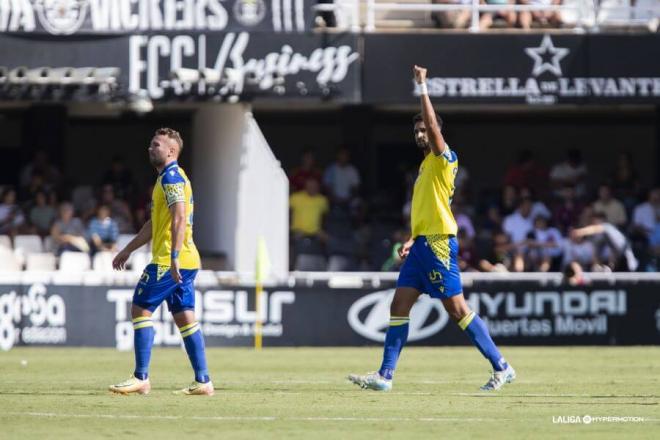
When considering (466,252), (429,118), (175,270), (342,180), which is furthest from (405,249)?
(342,180)

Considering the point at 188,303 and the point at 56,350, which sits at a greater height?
the point at 188,303

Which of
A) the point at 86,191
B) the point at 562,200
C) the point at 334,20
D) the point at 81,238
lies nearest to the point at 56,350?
the point at 81,238

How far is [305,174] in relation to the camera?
24.0 meters

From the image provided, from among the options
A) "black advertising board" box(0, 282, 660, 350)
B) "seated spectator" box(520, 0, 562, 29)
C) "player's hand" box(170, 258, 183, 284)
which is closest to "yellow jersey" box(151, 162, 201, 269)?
"player's hand" box(170, 258, 183, 284)

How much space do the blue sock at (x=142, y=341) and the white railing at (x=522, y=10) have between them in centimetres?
1112

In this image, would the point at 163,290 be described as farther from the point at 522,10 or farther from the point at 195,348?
the point at 522,10

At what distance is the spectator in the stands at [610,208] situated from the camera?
77.4 feet

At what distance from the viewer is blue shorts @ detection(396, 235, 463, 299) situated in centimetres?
1209

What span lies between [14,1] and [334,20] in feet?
15.7

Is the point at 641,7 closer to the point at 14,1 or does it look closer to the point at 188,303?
the point at 14,1

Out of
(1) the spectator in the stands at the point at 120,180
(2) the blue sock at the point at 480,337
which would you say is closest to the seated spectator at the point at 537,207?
(1) the spectator in the stands at the point at 120,180

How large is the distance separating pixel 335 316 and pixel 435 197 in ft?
28.2

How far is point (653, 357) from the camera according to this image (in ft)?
59.0

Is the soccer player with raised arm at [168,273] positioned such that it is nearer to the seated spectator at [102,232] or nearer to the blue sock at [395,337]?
the blue sock at [395,337]
